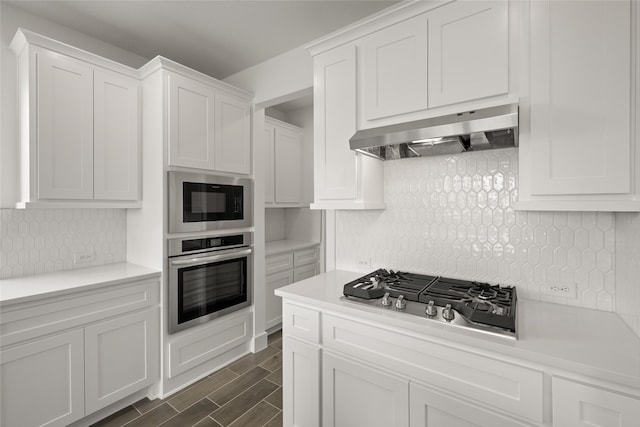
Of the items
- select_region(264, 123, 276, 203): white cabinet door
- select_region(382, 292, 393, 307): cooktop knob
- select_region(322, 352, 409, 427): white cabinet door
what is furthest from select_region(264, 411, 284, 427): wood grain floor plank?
select_region(264, 123, 276, 203): white cabinet door

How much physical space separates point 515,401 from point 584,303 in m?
0.72

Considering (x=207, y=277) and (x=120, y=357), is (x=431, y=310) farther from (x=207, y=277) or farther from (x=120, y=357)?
(x=120, y=357)

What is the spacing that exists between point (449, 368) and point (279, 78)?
8.58ft

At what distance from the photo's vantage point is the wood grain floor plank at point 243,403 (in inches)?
79.6

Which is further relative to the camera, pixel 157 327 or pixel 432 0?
pixel 157 327

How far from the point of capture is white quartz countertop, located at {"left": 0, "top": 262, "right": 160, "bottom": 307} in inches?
65.0

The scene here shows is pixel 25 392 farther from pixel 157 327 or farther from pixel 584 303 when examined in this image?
pixel 584 303

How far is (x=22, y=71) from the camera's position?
6.28 feet

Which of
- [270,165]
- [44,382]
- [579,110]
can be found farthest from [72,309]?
[579,110]

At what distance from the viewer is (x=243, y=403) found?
2176mm

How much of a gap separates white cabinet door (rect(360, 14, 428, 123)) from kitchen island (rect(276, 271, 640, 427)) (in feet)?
3.69

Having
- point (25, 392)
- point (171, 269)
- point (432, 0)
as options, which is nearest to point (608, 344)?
point (432, 0)

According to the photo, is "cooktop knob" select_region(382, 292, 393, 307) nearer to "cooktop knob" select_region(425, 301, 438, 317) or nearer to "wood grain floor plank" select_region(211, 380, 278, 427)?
"cooktop knob" select_region(425, 301, 438, 317)

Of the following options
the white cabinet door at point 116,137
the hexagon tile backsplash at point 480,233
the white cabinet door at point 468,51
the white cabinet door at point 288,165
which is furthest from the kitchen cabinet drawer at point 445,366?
the white cabinet door at point 288,165
